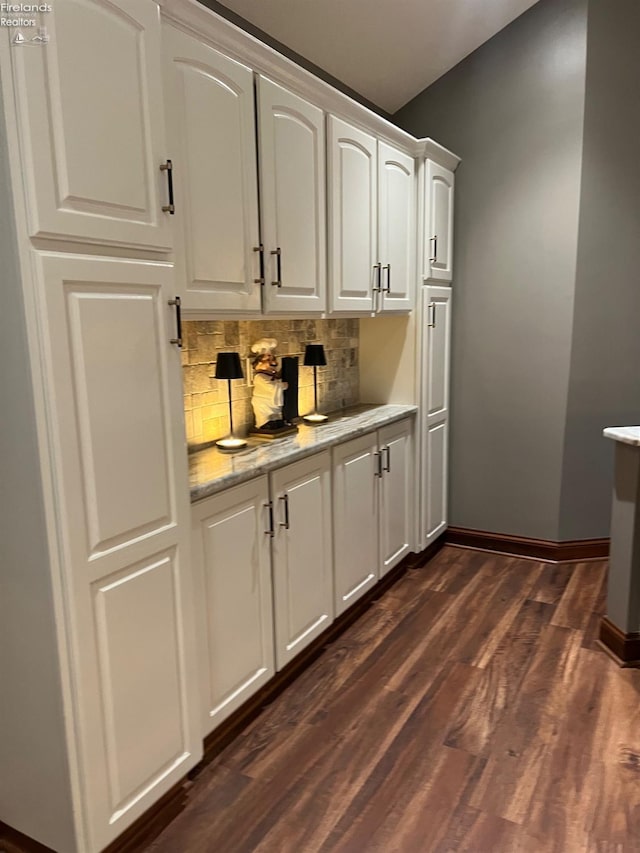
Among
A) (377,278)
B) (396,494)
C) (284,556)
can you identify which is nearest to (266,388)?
(284,556)

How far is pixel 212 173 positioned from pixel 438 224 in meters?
1.84

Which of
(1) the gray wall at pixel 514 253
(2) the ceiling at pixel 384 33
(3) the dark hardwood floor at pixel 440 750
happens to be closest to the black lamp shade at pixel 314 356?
(1) the gray wall at pixel 514 253

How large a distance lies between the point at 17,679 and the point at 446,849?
1240 millimetres

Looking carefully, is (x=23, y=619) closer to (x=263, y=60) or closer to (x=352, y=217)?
(x=263, y=60)

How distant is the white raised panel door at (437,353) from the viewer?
3.41m

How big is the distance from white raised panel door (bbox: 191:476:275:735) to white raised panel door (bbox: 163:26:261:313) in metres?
0.65

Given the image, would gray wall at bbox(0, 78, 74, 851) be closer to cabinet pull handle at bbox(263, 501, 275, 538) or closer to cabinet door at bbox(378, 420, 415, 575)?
cabinet pull handle at bbox(263, 501, 275, 538)

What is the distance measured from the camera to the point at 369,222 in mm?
2863

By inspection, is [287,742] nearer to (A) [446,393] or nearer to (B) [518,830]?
(B) [518,830]

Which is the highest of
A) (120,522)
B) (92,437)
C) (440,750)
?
(92,437)

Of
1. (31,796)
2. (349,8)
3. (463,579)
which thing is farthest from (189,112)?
(463,579)

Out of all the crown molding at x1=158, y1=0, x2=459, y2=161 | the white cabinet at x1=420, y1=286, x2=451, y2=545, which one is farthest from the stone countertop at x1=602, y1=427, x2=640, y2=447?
the crown molding at x1=158, y1=0, x2=459, y2=161

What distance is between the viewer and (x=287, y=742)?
2.15m

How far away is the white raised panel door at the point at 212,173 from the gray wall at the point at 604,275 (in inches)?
82.1
